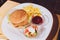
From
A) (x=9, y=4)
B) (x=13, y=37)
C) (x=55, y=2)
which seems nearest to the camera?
(x=13, y=37)

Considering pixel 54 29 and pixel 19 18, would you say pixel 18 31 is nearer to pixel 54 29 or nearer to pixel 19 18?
pixel 19 18

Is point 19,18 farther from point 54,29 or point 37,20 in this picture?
point 54,29

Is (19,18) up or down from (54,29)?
up

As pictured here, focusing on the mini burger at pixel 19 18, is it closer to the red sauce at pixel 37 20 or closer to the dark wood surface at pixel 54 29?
the red sauce at pixel 37 20

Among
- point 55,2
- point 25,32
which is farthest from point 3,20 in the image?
point 55,2

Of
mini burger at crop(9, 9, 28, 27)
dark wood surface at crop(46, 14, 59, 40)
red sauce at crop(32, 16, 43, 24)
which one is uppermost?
mini burger at crop(9, 9, 28, 27)

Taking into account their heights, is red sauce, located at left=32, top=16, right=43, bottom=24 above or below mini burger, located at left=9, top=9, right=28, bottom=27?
below

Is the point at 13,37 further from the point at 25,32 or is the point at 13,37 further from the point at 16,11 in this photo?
the point at 16,11

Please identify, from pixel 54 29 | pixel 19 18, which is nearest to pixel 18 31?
pixel 19 18

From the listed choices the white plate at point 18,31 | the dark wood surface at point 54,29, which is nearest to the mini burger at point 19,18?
the white plate at point 18,31

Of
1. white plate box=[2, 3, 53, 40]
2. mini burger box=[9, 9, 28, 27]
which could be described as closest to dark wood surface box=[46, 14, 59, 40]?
white plate box=[2, 3, 53, 40]

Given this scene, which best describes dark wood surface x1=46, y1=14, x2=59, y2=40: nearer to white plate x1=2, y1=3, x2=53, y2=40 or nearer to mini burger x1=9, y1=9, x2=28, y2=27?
white plate x1=2, y1=3, x2=53, y2=40
